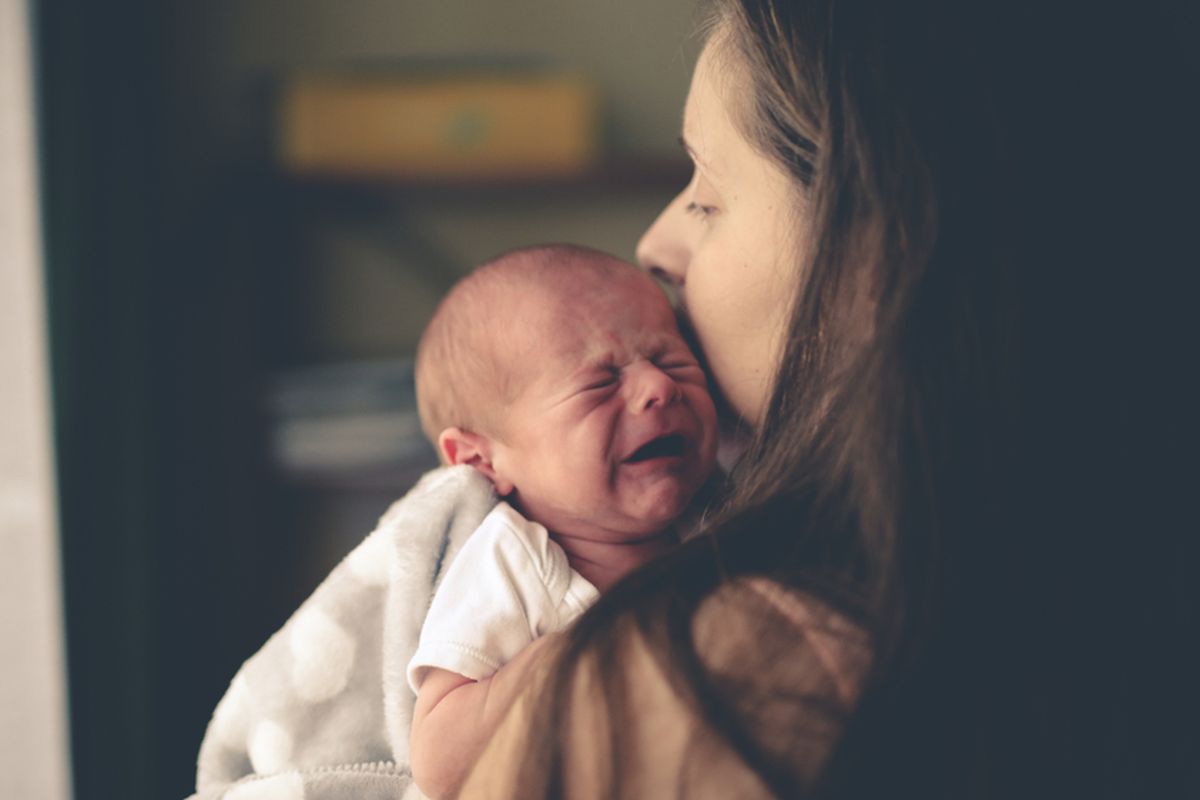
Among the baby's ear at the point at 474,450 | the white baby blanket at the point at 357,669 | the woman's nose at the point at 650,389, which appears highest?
the woman's nose at the point at 650,389

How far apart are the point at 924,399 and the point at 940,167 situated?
0.14 metres

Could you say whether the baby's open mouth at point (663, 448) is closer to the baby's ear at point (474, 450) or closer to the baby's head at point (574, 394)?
the baby's head at point (574, 394)

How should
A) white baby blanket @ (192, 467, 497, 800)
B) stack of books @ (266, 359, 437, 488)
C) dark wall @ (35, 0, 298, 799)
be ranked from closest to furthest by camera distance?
white baby blanket @ (192, 467, 497, 800), dark wall @ (35, 0, 298, 799), stack of books @ (266, 359, 437, 488)

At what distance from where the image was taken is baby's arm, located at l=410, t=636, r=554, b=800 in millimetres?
700

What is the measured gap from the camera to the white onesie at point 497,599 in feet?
2.43

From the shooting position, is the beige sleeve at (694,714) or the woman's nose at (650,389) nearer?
the beige sleeve at (694,714)

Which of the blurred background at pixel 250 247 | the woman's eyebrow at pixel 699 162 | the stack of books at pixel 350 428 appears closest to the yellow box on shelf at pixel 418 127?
the blurred background at pixel 250 247

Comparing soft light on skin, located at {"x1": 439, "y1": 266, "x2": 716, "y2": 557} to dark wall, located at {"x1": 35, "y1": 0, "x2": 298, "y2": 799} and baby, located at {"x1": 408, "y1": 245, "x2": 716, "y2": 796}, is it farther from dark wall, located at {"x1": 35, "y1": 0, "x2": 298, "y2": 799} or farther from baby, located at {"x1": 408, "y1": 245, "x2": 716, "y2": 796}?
dark wall, located at {"x1": 35, "y1": 0, "x2": 298, "y2": 799}

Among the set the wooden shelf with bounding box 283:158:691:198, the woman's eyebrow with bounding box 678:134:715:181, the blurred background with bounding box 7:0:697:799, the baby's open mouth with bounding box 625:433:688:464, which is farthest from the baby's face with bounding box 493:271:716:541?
the wooden shelf with bounding box 283:158:691:198

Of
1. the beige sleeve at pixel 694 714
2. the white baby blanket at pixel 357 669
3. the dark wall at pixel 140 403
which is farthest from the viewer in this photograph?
the dark wall at pixel 140 403

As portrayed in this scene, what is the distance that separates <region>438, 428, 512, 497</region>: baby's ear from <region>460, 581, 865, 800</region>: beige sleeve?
291 millimetres

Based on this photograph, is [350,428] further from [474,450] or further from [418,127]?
[474,450]

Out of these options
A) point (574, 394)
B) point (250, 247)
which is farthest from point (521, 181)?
Result: point (574, 394)

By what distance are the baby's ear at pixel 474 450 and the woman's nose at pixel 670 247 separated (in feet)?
0.72
